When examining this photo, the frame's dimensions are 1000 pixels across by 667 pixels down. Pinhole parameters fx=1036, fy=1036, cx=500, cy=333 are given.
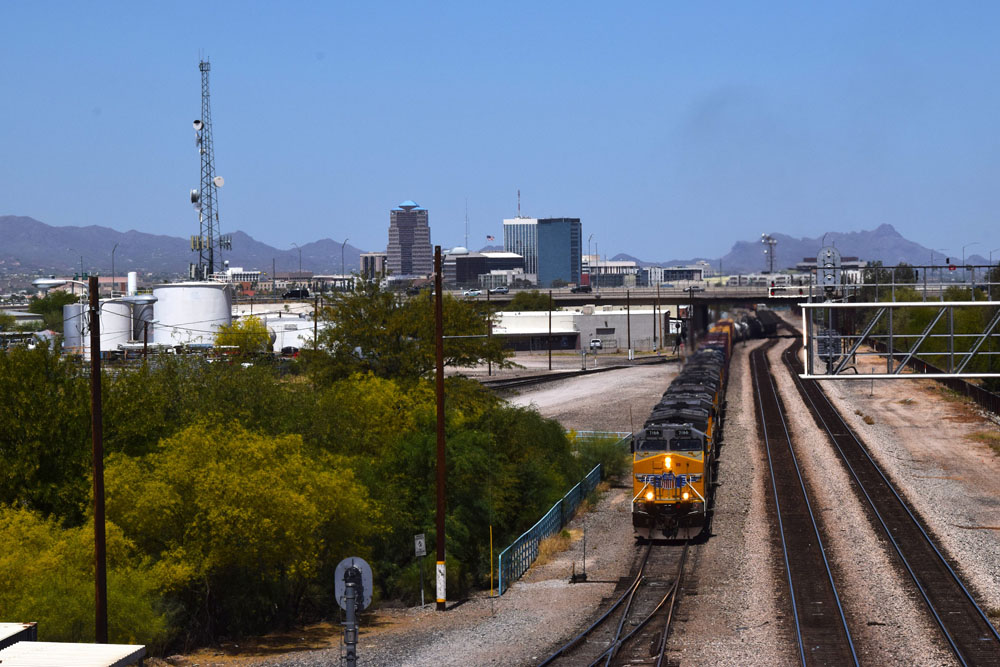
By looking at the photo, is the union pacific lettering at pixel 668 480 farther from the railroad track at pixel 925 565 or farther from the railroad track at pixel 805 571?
the railroad track at pixel 925 565

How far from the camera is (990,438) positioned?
55.2 metres

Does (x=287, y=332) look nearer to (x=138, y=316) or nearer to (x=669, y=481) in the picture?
(x=138, y=316)

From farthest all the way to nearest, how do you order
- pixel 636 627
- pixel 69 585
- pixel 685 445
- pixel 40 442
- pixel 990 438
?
pixel 990 438 < pixel 685 445 < pixel 40 442 < pixel 636 627 < pixel 69 585

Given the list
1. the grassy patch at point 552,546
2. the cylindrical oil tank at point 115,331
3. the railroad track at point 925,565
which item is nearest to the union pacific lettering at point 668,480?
the grassy patch at point 552,546

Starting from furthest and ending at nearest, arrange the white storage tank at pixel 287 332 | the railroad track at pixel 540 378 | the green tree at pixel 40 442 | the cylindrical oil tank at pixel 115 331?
the white storage tank at pixel 287 332, the cylindrical oil tank at pixel 115 331, the railroad track at pixel 540 378, the green tree at pixel 40 442

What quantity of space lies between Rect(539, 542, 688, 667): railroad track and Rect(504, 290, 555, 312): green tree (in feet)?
416

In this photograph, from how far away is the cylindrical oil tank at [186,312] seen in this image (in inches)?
3580

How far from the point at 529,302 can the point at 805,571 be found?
13128 centimetres

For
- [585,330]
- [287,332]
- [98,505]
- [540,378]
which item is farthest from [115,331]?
[98,505]

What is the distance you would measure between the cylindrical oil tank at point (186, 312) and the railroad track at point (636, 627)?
224 ft

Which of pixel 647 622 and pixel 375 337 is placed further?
pixel 375 337

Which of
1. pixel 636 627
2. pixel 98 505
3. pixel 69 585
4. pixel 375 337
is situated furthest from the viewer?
pixel 375 337

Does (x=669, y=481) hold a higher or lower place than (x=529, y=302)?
lower

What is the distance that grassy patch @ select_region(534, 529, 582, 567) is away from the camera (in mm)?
33281
